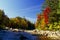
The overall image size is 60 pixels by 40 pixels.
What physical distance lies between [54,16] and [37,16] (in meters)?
20.4

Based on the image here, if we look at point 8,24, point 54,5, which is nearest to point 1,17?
point 8,24

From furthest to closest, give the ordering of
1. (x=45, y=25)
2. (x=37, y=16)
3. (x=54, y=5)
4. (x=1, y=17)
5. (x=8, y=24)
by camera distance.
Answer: (x=8, y=24) → (x=1, y=17) → (x=37, y=16) → (x=45, y=25) → (x=54, y=5)

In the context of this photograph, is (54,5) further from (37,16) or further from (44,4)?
(37,16)

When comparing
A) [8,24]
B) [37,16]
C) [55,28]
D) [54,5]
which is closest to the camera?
[55,28]

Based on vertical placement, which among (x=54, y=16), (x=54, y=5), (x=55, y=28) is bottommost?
(x=55, y=28)

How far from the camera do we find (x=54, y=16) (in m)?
52.6

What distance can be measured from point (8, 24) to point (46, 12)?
50.5 metres

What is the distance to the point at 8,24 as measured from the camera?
10419cm

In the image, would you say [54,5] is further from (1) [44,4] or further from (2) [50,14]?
(1) [44,4]

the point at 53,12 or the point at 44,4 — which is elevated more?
the point at 44,4

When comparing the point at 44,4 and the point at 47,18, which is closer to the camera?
the point at 47,18

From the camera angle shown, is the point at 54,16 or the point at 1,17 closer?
the point at 54,16

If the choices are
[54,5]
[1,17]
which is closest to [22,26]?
[1,17]

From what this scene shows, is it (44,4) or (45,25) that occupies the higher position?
(44,4)
